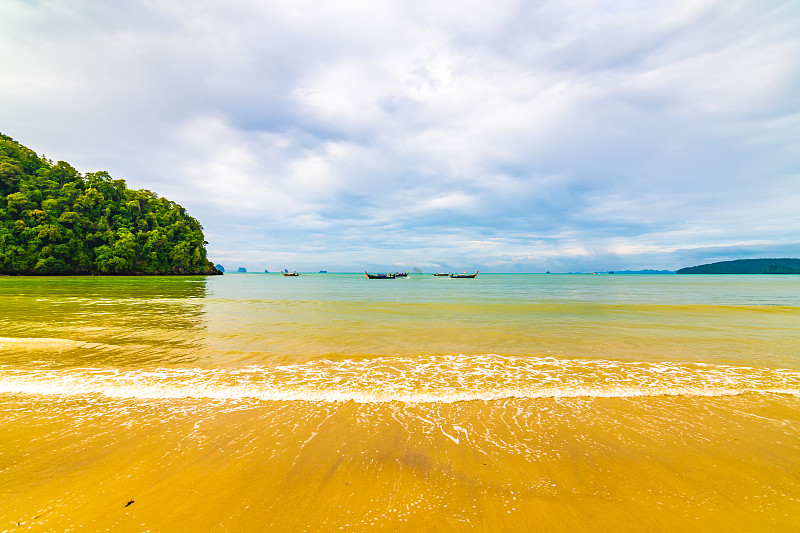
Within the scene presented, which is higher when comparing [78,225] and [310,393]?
[78,225]

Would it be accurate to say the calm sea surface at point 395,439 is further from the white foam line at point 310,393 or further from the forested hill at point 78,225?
the forested hill at point 78,225

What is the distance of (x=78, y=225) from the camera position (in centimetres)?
8669

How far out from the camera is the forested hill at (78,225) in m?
79.1

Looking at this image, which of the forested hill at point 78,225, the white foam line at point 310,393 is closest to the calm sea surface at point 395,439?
the white foam line at point 310,393

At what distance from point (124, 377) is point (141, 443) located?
3.90 meters

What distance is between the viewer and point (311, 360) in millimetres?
8930

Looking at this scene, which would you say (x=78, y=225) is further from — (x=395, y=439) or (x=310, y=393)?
(x=395, y=439)

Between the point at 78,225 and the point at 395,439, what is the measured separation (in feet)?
407

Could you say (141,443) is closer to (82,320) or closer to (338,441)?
(338,441)

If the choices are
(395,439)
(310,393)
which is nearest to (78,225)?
(310,393)

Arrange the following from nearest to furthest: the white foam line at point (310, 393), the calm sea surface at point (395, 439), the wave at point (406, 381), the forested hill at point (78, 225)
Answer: the calm sea surface at point (395, 439) → the white foam line at point (310, 393) → the wave at point (406, 381) → the forested hill at point (78, 225)

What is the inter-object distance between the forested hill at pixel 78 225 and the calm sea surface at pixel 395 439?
107466 millimetres

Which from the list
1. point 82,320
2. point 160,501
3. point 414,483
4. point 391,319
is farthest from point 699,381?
point 82,320

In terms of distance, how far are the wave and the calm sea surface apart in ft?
0.21
